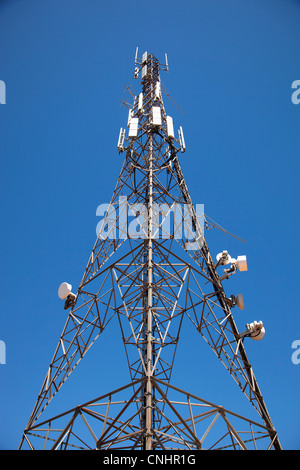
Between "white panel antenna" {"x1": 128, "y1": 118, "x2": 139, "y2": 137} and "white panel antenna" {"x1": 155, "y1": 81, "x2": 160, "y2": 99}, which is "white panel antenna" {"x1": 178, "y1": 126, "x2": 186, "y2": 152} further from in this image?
"white panel antenna" {"x1": 128, "y1": 118, "x2": 139, "y2": 137}

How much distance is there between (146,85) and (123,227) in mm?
12043

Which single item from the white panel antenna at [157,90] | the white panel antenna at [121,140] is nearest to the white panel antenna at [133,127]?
the white panel antenna at [121,140]

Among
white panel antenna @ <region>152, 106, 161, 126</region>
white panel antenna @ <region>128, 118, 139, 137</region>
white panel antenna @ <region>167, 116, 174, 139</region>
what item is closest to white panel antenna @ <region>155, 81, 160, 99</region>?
white panel antenna @ <region>152, 106, 161, 126</region>

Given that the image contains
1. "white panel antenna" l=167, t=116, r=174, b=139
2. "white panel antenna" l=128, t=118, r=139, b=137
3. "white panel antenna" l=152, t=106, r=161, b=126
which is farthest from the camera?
"white panel antenna" l=167, t=116, r=174, b=139

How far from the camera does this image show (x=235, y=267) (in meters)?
A: 17.2

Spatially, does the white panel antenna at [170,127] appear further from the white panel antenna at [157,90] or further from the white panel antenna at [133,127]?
the white panel antenna at [157,90]

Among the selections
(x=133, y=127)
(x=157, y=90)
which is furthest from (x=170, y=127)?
(x=157, y=90)

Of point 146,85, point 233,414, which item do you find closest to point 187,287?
point 233,414

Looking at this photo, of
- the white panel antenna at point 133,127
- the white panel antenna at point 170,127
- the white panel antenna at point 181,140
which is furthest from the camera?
the white panel antenna at point 181,140

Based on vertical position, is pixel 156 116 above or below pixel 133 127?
above

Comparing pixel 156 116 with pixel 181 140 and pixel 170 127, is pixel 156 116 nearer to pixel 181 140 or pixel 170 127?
pixel 170 127

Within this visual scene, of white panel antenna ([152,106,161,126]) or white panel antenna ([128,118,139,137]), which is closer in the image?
white panel antenna ([152,106,161,126])

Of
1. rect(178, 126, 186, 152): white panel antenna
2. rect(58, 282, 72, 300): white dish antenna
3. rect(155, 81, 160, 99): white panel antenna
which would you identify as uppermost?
rect(155, 81, 160, 99): white panel antenna
